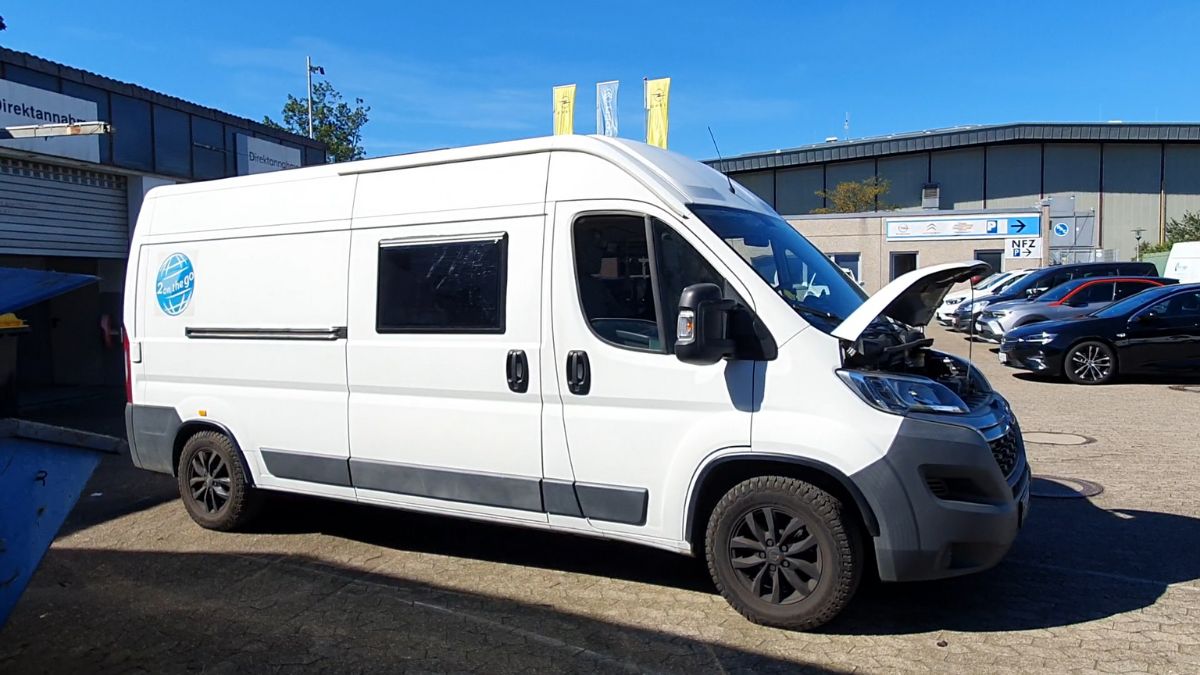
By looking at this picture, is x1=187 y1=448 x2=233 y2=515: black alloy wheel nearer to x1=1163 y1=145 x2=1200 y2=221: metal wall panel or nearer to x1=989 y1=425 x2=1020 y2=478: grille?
x1=989 y1=425 x2=1020 y2=478: grille

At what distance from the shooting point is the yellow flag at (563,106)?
75.2 ft

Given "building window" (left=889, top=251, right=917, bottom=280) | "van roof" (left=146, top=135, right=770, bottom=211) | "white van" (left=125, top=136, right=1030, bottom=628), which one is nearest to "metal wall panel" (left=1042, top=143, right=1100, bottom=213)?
"building window" (left=889, top=251, right=917, bottom=280)

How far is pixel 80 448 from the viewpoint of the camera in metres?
3.98

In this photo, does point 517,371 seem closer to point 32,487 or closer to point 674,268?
point 674,268

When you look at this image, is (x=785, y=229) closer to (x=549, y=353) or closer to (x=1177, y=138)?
(x=549, y=353)

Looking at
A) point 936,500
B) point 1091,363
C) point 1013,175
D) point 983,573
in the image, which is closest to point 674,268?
point 936,500

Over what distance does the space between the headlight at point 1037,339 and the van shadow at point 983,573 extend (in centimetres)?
729

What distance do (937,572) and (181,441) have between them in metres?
5.03

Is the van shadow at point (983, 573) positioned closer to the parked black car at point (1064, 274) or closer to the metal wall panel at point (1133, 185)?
the parked black car at point (1064, 274)

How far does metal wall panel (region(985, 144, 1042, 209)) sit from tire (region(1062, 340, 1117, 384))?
3966 centimetres

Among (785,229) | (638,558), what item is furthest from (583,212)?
(638,558)

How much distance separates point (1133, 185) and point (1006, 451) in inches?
2095

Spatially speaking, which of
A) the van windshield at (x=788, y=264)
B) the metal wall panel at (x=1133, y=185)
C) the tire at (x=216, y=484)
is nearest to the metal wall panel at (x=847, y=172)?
the metal wall panel at (x=1133, y=185)

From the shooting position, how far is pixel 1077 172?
1923 inches
